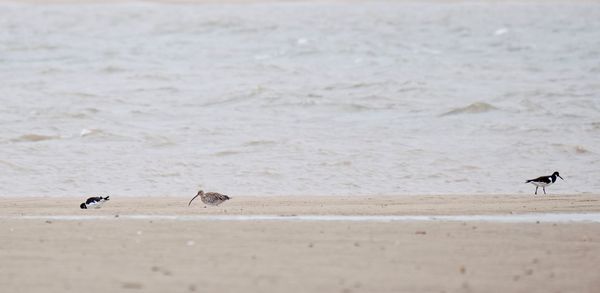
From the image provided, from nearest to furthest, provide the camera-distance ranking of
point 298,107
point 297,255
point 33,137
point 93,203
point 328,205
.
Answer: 1. point 297,255
2. point 93,203
3. point 328,205
4. point 33,137
5. point 298,107

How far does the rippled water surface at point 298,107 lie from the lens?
52.1 feet

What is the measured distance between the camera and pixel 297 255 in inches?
326

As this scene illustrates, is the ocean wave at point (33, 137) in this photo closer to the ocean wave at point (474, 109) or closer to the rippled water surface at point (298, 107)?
the rippled water surface at point (298, 107)

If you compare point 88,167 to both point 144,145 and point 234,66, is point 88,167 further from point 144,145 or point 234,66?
point 234,66

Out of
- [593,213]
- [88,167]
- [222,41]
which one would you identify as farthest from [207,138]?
[222,41]

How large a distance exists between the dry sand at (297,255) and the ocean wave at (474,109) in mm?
11132

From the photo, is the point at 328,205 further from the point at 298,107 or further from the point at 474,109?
the point at 298,107

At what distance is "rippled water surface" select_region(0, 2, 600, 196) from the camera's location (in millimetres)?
15883

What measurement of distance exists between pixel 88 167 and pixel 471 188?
5709 mm

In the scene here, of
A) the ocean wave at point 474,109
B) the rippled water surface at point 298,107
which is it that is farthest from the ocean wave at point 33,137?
the ocean wave at point 474,109

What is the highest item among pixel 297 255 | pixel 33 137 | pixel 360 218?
pixel 33 137

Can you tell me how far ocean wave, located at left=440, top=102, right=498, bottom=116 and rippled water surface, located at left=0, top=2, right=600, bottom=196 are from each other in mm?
95

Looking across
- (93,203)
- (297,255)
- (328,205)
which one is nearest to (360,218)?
(328,205)

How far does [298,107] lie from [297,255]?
1538 cm
